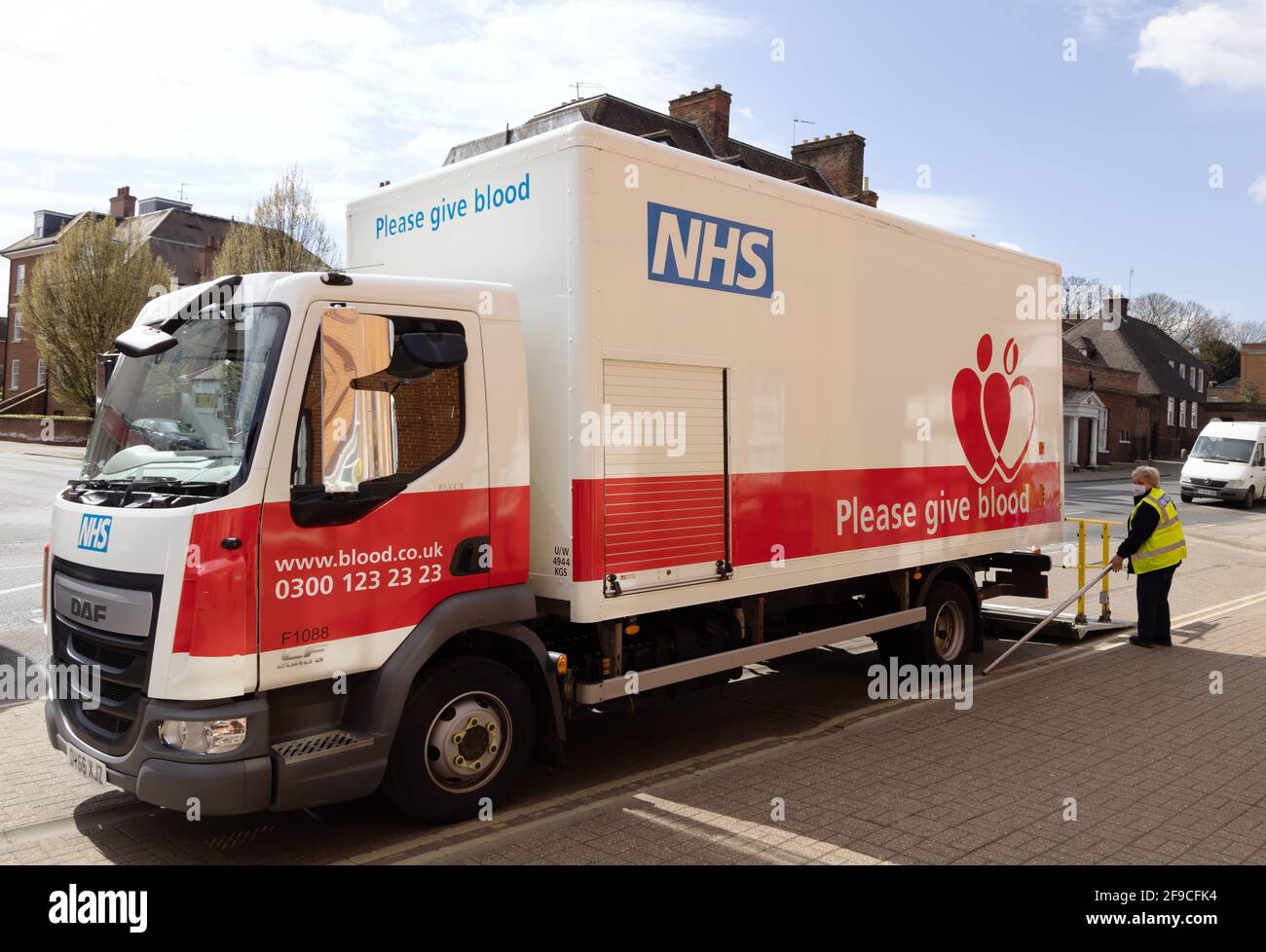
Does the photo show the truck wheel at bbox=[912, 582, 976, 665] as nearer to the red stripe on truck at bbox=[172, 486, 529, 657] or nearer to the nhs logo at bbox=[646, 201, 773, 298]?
the nhs logo at bbox=[646, 201, 773, 298]

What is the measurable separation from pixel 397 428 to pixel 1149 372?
65629 mm

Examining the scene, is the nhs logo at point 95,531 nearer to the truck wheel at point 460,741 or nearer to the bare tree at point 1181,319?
the truck wheel at point 460,741

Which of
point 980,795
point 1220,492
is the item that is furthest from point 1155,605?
point 1220,492

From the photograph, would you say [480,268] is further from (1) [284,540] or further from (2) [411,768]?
(2) [411,768]

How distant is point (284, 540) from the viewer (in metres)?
4.39

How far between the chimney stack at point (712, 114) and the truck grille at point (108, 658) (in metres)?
31.4

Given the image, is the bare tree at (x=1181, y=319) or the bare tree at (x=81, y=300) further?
the bare tree at (x=1181, y=319)

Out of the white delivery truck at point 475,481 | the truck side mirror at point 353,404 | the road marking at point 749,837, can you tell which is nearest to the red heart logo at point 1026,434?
the white delivery truck at point 475,481

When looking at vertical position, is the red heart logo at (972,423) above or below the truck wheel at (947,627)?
above

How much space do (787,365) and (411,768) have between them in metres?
3.34

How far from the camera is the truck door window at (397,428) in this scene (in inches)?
177

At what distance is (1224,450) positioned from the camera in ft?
100.0

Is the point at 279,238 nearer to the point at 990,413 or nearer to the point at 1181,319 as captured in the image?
the point at 990,413
